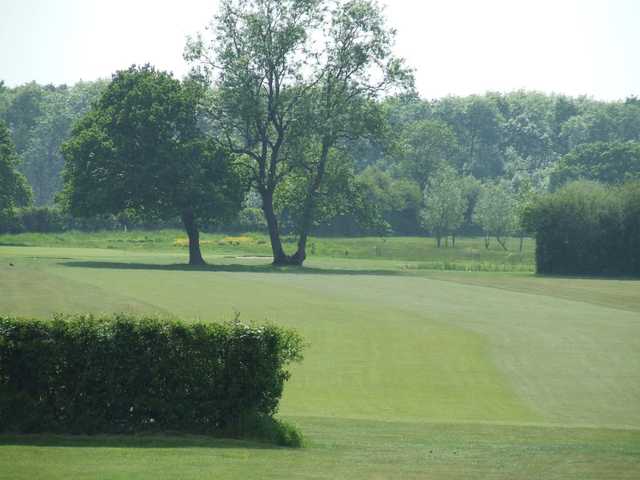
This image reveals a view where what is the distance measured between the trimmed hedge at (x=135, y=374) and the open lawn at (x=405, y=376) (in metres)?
0.43

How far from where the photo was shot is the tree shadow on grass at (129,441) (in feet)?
47.3

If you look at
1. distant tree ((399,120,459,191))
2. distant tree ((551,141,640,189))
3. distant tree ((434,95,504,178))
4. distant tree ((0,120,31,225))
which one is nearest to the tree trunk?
distant tree ((0,120,31,225))

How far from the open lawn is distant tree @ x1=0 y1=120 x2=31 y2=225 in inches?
1273

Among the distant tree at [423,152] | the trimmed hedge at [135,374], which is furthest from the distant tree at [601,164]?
the trimmed hedge at [135,374]

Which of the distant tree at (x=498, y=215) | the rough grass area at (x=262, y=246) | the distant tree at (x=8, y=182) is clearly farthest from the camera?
the distant tree at (x=498, y=215)

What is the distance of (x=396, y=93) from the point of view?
76250 mm

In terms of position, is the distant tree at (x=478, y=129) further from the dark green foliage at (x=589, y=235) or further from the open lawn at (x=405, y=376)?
the open lawn at (x=405, y=376)

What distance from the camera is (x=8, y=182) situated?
9188 cm

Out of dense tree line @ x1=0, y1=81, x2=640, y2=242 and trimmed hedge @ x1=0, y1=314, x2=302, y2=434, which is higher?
dense tree line @ x1=0, y1=81, x2=640, y2=242

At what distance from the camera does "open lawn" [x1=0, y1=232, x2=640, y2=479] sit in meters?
13.4

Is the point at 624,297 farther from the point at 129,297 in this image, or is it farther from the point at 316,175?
the point at 316,175

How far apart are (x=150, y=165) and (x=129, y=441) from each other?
55.5 metres

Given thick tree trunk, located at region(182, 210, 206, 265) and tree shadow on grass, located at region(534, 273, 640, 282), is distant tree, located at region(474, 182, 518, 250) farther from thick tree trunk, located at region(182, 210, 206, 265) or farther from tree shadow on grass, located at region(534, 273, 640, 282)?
thick tree trunk, located at region(182, 210, 206, 265)

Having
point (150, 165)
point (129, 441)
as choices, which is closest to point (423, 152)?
point (150, 165)
